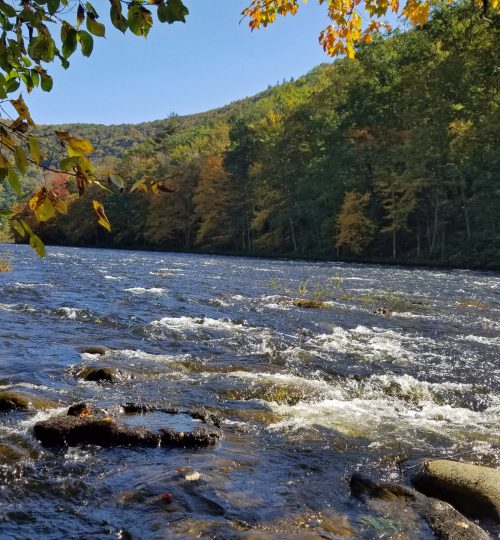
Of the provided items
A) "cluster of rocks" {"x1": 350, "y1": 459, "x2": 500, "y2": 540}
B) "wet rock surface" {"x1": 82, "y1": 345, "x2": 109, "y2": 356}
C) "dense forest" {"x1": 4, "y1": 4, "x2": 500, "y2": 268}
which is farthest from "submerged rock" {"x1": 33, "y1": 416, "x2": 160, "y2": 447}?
"dense forest" {"x1": 4, "y1": 4, "x2": 500, "y2": 268}

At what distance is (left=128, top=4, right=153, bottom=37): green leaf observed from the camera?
196 centimetres

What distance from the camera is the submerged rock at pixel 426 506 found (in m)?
4.22

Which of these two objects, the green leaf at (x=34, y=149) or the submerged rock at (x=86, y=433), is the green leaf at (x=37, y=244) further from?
the submerged rock at (x=86, y=433)

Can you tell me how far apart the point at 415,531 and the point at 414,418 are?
3038 mm

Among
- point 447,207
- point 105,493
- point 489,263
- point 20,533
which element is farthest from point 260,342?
point 447,207

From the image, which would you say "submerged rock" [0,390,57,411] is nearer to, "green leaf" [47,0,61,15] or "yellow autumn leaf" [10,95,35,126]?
"yellow autumn leaf" [10,95,35,126]

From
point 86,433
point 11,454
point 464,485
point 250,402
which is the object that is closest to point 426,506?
point 464,485

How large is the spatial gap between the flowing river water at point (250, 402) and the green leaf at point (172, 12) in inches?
143

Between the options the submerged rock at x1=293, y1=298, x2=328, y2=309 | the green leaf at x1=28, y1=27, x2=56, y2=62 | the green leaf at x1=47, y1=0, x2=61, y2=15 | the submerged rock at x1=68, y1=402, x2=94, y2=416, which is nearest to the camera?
the green leaf at x1=47, y1=0, x2=61, y2=15

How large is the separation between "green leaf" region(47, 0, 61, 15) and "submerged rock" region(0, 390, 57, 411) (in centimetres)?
586

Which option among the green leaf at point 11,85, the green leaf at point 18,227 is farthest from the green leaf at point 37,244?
the green leaf at point 11,85

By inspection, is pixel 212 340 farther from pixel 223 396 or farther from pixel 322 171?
pixel 322 171

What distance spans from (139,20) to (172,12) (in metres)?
0.15

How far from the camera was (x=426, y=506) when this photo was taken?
4.66 m
